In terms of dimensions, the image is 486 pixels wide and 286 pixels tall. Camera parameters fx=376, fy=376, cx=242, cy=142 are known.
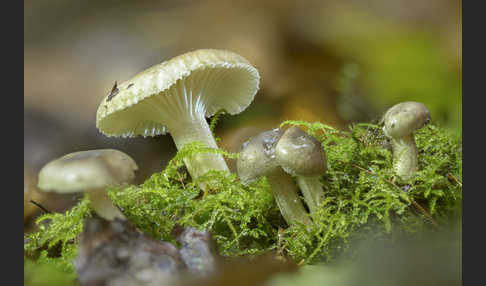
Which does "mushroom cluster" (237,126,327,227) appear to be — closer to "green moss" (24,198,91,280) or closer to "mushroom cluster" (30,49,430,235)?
"mushroom cluster" (30,49,430,235)

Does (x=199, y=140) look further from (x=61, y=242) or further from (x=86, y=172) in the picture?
(x=86, y=172)

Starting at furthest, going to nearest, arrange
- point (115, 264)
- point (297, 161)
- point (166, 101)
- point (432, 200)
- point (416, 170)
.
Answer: point (166, 101)
point (416, 170)
point (432, 200)
point (297, 161)
point (115, 264)

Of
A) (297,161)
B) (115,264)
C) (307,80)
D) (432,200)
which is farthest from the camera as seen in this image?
(307,80)

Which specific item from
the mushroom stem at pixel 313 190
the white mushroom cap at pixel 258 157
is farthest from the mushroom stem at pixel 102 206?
the mushroom stem at pixel 313 190

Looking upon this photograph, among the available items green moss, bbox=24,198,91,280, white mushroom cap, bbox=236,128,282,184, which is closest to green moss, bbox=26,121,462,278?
green moss, bbox=24,198,91,280

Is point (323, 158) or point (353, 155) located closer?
point (323, 158)

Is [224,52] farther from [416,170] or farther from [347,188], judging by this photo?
[416,170]

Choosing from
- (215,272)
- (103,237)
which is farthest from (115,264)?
(215,272)

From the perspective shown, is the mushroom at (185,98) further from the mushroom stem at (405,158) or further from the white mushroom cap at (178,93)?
the mushroom stem at (405,158)
